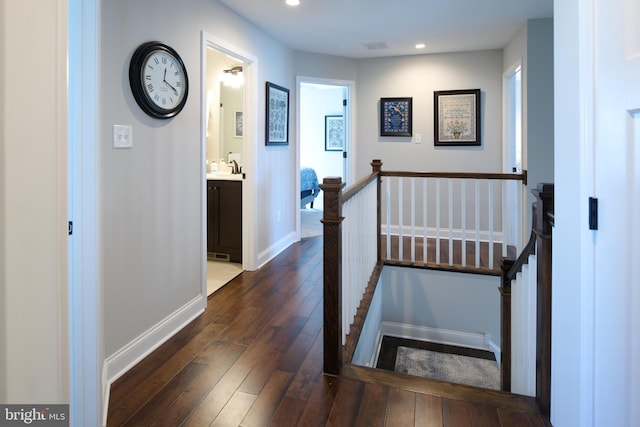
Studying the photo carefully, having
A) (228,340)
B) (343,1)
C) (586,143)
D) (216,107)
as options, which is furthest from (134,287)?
(216,107)

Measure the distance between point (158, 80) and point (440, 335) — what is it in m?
3.33

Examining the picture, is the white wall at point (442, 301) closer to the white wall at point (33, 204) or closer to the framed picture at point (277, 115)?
the framed picture at point (277, 115)

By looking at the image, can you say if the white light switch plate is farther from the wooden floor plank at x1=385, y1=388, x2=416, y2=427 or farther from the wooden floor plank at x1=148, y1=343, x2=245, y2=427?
the wooden floor plank at x1=385, y1=388, x2=416, y2=427

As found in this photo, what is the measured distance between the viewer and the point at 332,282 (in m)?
2.21

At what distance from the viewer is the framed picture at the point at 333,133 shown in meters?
9.40

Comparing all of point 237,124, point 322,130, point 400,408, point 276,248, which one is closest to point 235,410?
point 400,408

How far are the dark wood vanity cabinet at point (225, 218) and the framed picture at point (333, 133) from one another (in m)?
5.44

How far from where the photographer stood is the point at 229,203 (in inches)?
169

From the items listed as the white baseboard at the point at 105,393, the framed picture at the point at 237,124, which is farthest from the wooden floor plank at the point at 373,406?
the framed picture at the point at 237,124

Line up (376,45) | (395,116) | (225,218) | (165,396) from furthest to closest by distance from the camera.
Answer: (395,116), (376,45), (225,218), (165,396)

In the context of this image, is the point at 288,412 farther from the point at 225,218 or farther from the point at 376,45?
the point at 376,45

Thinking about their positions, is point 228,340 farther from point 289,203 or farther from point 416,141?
point 416,141

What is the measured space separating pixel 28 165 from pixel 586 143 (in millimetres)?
1439

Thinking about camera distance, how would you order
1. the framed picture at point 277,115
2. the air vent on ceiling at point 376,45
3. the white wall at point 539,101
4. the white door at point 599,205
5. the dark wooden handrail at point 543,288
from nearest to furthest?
Answer: the white door at point 599,205, the dark wooden handrail at point 543,288, the white wall at point 539,101, the framed picture at point 277,115, the air vent on ceiling at point 376,45
